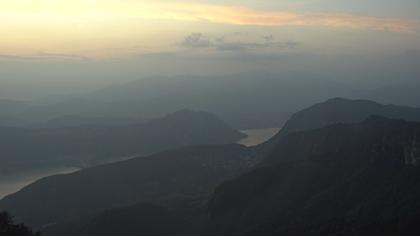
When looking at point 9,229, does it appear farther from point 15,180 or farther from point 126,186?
point 15,180

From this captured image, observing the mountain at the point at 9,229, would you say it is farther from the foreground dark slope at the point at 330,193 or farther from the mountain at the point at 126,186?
the mountain at the point at 126,186

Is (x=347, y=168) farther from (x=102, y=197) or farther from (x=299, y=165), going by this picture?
(x=102, y=197)

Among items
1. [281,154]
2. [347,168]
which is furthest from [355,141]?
[347,168]

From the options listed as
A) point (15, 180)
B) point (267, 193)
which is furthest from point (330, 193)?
point (15, 180)

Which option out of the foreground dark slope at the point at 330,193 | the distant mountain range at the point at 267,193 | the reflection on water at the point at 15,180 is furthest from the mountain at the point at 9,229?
the reflection on water at the point at 15,180

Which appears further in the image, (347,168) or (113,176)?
(113,176)

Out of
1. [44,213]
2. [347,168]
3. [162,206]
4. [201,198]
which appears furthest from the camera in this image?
[44,213]

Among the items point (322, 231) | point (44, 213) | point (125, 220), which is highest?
point (322, 231)
